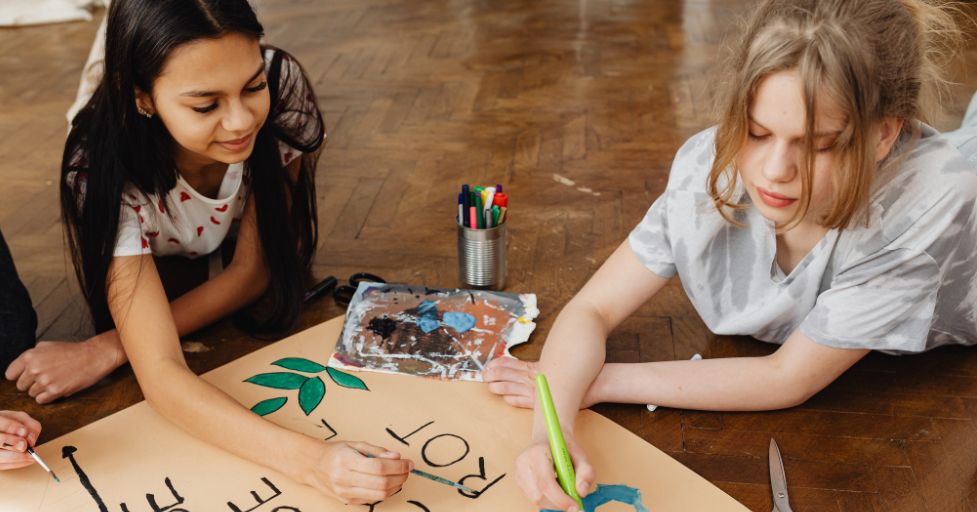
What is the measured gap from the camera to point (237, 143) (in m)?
1.36

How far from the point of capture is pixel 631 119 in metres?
2.57

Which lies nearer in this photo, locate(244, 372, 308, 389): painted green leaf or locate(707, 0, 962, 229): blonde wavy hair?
locate(707, 0, 962, 229): blonde wavy hair

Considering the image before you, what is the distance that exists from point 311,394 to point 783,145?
2.51ft

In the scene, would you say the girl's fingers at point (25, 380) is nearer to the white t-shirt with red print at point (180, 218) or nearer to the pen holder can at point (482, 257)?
the white t-shirt with red print at point (180, 218)

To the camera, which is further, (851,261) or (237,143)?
(237,143)

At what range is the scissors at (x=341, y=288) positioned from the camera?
1.65 m

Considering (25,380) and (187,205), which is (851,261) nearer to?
(187,205)

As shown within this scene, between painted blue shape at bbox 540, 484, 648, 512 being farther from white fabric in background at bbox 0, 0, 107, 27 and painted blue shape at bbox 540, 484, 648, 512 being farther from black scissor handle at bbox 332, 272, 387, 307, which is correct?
white fabric in background at bbox 0, 0, 107, 27

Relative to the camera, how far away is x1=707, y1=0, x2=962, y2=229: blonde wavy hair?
102cm

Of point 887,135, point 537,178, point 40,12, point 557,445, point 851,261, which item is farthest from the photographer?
point 40,12

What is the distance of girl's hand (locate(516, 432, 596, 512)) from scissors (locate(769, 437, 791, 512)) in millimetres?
276

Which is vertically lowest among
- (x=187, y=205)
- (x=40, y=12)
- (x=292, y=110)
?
(x=40, y=12)

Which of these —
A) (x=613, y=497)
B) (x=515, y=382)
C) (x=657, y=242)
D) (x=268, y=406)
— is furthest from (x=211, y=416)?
(x=657, y=242)

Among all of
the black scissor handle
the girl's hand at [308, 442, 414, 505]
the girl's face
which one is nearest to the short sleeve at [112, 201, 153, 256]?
the girl's face
